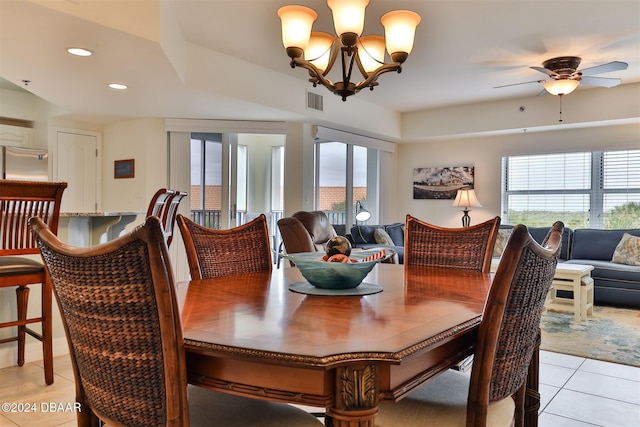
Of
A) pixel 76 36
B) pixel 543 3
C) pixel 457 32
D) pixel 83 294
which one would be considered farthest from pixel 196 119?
pixel 83 294

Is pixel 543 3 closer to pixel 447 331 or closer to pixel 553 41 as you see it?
pixel 553 41

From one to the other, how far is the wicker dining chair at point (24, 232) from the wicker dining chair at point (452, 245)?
1.93 metres

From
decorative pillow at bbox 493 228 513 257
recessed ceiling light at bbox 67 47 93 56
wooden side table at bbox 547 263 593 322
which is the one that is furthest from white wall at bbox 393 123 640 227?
recessed ceiling light at bbox 67 47 93 56

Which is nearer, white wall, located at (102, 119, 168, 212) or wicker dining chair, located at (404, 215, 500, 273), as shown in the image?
wicker dining chair, located at (404, 215, 500, 273)

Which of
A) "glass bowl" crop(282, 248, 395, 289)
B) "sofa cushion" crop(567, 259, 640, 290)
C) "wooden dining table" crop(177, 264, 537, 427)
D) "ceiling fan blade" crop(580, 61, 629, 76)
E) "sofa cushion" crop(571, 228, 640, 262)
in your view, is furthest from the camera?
"sofa cushion" crop(571, 228, 640, 262)

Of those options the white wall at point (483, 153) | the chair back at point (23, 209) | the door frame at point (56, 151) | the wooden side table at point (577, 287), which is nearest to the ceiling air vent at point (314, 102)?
the white wall at point (483, 153)

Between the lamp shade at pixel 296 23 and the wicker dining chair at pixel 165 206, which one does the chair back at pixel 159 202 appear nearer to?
the wicker dining chair at pixel 165 206

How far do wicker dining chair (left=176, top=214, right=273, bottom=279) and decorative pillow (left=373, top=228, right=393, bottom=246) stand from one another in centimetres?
372

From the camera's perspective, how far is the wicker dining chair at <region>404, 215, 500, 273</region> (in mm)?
2096

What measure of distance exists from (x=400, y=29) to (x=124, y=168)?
4277mm

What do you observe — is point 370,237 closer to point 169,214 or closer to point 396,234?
point 396,234

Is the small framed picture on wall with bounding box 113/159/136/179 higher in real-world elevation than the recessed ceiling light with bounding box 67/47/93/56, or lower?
lower

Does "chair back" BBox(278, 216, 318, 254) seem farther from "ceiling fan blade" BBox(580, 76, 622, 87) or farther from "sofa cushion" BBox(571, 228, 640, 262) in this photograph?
"sofa cushion" BBox(571, 228, 640, 262)

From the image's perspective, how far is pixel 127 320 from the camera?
35.6 inches
